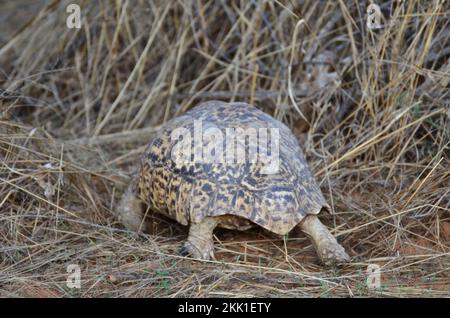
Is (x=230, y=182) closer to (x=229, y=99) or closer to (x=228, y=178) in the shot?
(x=228, y=178)

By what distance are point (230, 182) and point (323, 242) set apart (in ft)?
1.66

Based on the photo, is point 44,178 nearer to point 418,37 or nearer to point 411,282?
point 411,282

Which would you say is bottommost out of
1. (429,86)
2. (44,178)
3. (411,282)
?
(411,282)

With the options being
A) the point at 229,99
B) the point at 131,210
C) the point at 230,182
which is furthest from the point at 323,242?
the point at 229,99

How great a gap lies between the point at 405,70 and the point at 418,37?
200 mm

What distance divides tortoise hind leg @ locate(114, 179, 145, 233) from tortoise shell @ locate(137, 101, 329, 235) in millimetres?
157

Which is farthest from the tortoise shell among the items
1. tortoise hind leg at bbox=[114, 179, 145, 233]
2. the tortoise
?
tortoise hind leg at bbox=[114, 179, 145, 233]

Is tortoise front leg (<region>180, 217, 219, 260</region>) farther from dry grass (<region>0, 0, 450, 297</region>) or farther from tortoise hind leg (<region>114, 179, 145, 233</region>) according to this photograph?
tortoise hind leg (<region>114, 179, 145, 233</region>)

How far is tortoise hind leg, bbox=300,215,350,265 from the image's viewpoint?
3080 mm

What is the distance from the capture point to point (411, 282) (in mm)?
2965

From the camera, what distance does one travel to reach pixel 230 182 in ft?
10.4

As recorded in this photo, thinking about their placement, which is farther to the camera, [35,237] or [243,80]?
[243,80]

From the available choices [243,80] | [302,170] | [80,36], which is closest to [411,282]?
[302,170]

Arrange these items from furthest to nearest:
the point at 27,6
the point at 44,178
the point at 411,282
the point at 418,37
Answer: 1. the point at 27,6
2. the point at 418,37
3. the point at 44,178
4. the point at 411,282
